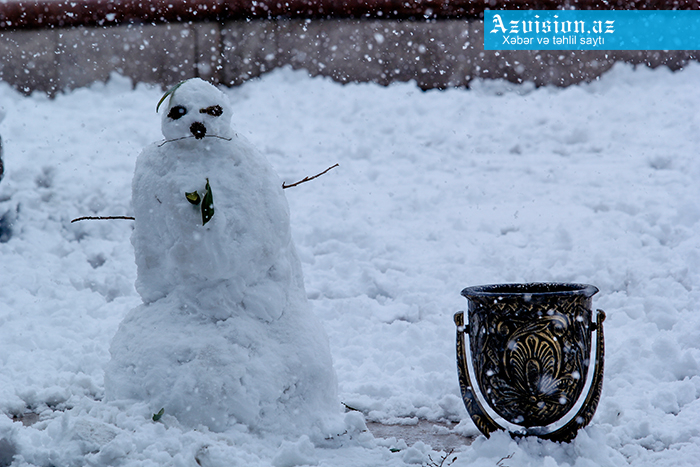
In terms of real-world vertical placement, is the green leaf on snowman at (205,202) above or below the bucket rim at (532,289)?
above

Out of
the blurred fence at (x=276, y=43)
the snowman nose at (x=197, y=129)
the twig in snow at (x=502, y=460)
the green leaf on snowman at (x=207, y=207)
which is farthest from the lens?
the blurred fence at (x=276, y=43)

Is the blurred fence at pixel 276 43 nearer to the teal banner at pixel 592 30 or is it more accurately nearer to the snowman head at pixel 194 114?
the teal banner at pixel 592 30

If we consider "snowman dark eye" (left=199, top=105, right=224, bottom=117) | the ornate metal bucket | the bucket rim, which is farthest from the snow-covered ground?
"snowman dark eye" (left=199, top=105, right=224, bottom=117)

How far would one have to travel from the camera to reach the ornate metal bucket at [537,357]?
8.05 ft

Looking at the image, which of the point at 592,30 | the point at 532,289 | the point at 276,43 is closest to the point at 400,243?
the point at 532,289

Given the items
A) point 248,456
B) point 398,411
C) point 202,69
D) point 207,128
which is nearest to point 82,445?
point 248,456

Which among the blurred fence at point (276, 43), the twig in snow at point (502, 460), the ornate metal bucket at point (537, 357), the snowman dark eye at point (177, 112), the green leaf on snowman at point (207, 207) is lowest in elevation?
the twig in snow at point (502, 460)

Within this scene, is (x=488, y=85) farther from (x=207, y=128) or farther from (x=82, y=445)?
(x=82, y=445)

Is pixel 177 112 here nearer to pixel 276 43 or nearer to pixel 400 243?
pixel 400 243

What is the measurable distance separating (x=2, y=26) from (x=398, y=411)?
20.9ft

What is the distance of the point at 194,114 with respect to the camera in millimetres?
2570

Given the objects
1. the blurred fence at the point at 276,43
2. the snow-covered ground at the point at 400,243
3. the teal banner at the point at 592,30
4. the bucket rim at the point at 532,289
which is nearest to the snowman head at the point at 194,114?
the snow-covered ground at the point at 400,243

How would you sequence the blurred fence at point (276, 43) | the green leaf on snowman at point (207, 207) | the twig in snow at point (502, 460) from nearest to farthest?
the twig in snow at point (502, 460) → the green leaf on snowman at point (207, 207) → the blurred fence at point (276, 43)

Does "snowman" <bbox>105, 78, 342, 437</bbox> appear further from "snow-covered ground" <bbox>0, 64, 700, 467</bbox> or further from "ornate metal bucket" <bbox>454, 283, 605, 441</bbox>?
"ornate metal bucket" <bbox>454, 283, 605, 441</bbox>
